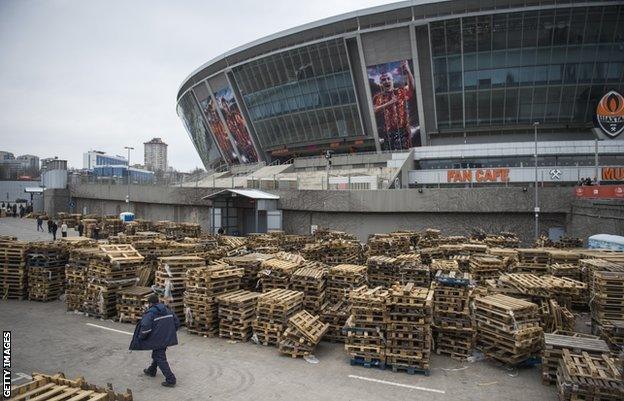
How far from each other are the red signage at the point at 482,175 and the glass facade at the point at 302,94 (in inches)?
690

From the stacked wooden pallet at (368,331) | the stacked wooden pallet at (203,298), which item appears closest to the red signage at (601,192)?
the stacked wooden pallet at (368,331)

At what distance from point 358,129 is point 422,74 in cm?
1044

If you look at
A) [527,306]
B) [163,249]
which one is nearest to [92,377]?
[163,249]

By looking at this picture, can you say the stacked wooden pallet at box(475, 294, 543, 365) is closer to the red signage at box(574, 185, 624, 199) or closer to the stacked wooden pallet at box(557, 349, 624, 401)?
the stacked wooden pallet at box(557, 349, 624, 401)

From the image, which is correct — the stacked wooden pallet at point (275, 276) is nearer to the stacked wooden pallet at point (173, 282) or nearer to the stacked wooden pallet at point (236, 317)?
the stacked wooden pallet at point (236, 317)

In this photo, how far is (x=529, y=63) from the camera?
146 feet

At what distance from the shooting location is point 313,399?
8172 mm

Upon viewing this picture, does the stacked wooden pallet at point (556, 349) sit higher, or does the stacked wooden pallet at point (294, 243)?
the stacked wooden pallet at point (294, 243)

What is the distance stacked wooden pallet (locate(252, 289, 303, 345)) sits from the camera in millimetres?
11250

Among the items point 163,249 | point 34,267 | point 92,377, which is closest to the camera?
point 92,377

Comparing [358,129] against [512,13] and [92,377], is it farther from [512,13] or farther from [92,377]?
[92,377]

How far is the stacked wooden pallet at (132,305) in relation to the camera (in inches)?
510

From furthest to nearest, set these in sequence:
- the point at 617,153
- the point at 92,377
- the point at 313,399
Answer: the point at 617,153 < the point at 92,377 < the point at 313,399

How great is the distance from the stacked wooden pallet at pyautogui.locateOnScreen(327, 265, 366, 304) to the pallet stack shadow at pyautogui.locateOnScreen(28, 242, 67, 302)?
35.7 ft
